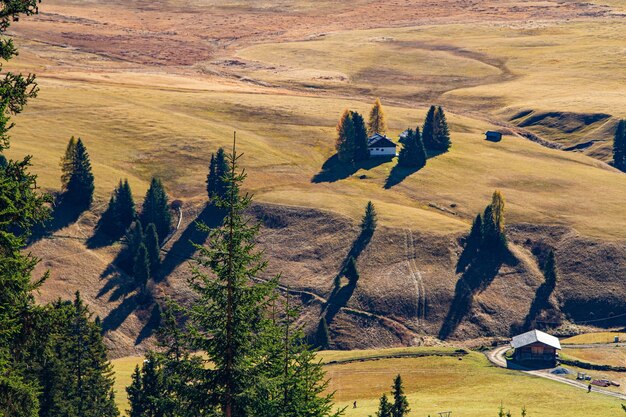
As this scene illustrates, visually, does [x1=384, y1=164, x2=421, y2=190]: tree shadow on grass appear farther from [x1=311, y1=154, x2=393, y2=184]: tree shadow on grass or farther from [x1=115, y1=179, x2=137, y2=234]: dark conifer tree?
[x1=115, y1=179, x2=137, y2=234]: dark conifer tree

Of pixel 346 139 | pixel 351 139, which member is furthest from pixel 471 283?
pixel 346 139

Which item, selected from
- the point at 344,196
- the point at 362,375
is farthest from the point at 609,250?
the point at 362,375

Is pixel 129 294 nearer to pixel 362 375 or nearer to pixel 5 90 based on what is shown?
pixel 362 375

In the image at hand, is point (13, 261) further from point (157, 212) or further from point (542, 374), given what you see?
point (157, 212)

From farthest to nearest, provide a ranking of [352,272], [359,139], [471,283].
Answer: [359,139]
[471,283]
[352,272]

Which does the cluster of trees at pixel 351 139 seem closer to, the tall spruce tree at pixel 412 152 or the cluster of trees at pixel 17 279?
the tall spruce tree at pixel 412 152

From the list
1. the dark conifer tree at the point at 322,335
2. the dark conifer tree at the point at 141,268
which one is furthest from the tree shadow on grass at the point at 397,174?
the dark conifer tree at the point at 141,268

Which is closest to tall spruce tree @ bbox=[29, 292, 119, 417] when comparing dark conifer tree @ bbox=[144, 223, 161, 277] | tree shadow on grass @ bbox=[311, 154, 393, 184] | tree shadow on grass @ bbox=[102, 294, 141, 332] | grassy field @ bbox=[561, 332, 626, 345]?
tree shadow on grass @ bbox=[102, 294, 141, 332]
